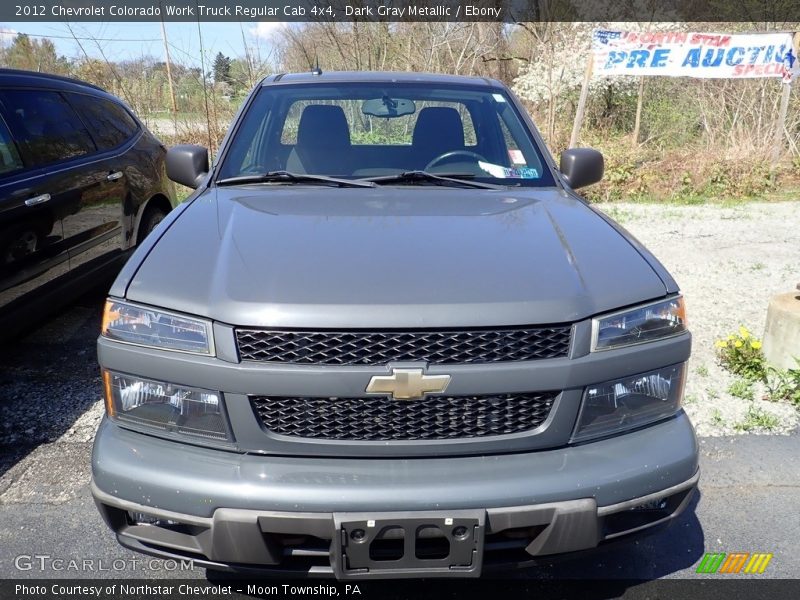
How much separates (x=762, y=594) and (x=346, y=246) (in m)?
1.98

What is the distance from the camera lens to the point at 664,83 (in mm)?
12664

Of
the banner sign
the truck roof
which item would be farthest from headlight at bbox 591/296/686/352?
the banner sign

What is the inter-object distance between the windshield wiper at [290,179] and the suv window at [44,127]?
5.76 ft

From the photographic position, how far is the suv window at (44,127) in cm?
387

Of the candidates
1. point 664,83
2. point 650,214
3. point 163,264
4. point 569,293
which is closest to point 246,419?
point 163,264

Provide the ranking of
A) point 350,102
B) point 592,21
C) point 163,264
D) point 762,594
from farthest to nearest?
point 592,21 < point 350,102 < point 762,594 < point 163,264

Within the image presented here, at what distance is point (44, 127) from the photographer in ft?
13.6

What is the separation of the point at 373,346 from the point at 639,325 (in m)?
0.83

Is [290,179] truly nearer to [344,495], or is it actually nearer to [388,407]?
[388,407]

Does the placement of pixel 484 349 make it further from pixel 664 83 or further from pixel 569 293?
pixel 664 83

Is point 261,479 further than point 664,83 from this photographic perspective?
No

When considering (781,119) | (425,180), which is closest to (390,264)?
(425,180)

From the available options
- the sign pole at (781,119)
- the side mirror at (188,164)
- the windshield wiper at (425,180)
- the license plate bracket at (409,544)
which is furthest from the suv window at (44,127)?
the sign pole at (781,119)

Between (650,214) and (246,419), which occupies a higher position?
(246,419)
